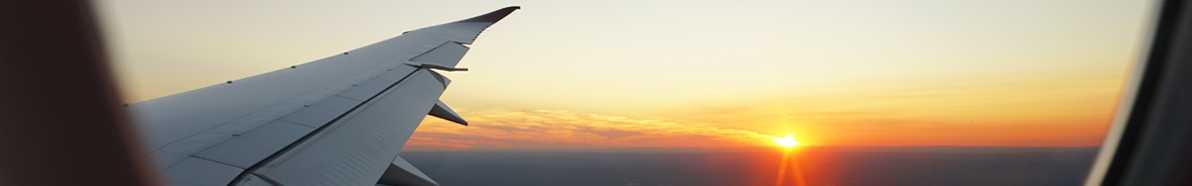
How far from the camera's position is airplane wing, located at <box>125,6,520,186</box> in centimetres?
227

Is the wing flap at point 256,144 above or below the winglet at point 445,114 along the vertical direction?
below

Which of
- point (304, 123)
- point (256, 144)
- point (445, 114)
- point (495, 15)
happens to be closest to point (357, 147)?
point (256, 144)

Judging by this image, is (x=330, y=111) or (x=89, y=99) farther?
(x=330, y=111)

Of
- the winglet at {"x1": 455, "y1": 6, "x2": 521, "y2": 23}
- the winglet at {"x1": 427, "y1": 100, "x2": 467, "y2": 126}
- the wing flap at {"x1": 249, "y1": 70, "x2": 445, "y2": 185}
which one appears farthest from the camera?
the winglet at {"x1": 455, "y1": 6, "x2": 521, "y2": 23}

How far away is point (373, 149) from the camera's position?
8.91 ft

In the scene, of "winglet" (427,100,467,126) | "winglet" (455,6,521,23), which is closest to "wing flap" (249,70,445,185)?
"winglet" (427,100,467,126)

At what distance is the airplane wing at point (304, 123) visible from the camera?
7.45ft

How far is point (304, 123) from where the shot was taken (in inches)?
122

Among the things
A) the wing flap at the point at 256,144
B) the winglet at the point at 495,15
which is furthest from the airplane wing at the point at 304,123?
the winglet at the point at 495,15

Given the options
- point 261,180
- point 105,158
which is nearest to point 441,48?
point 261,180

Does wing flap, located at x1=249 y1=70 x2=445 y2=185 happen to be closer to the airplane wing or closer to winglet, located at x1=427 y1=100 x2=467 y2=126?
the airplane wing

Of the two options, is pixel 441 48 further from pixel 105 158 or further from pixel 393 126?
pixel 105 158

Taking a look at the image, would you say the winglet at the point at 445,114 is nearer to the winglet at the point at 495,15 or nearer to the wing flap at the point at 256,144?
the wing flap at the point at 256,144

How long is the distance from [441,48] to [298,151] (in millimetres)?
3050
